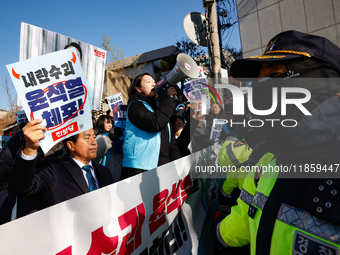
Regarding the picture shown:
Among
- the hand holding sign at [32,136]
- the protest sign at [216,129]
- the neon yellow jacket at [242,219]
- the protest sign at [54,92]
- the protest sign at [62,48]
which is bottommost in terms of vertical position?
the neon yellow jacket at [242,219]

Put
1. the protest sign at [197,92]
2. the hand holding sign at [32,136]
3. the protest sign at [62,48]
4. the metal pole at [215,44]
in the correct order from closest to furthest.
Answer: the hand holding sign at [32,136] < the protest sign at [62,48] < the protest sign at [197,92] < the metal pole at [215,44]

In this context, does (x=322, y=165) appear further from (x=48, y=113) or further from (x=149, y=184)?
(x=48, y=113)

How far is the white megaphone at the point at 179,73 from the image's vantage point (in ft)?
7.85

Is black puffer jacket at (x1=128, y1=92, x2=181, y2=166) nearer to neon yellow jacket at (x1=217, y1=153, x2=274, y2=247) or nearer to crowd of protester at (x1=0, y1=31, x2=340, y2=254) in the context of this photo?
crowd of protester at (x1=0, y1=31, x2=340, y2=254)

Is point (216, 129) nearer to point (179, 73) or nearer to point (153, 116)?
point (179, 73)

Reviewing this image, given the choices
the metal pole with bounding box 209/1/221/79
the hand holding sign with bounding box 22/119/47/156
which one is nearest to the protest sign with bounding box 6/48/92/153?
the hand holding sign with bounding box 22/119/47/156

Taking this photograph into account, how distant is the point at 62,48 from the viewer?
11.4ft

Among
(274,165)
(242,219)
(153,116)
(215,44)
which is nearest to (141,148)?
(153,116)

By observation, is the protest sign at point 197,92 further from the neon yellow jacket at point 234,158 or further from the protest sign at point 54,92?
the protest sign at point 54,92

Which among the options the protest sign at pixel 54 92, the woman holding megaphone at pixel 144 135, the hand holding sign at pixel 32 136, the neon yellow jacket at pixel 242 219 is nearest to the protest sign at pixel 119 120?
the woman holding megaphone at pixel 144 135

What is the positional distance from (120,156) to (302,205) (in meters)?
2.58

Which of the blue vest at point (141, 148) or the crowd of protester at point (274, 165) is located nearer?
the crowd of protester at point (274, 165)

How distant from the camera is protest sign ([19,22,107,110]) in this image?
3047mm

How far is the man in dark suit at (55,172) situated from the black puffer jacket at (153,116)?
469 millimetres
